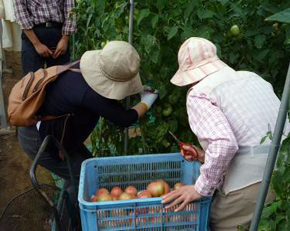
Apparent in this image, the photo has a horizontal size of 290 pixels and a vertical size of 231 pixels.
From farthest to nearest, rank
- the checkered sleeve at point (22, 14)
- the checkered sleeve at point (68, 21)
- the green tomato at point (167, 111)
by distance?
the checkered sleeve at point (68, 21) → the checkered sleeve at point (22, 14) → the green tomato at point (167, 111)

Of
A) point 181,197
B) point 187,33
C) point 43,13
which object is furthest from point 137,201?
point 43,13

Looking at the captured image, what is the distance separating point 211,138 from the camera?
143cm

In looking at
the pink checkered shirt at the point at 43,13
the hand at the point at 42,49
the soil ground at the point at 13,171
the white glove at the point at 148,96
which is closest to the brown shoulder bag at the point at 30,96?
the white glove at the point at 148,96

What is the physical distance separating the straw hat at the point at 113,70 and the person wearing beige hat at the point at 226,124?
0.29 m

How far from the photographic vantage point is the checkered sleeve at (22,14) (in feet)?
10.9

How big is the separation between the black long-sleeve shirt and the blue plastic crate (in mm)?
244

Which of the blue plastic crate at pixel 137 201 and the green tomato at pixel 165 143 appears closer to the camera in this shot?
the blue plastic crate at pixel 137 201

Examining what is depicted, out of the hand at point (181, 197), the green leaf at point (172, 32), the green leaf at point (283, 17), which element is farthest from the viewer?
the green leaf at point (172, 32)

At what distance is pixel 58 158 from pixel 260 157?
1.22 m

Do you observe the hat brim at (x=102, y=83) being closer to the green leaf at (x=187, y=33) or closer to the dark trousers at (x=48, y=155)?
the green leaf at (x=187, y=33)

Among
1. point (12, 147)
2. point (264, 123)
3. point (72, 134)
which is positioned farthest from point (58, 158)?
point (12, 147)

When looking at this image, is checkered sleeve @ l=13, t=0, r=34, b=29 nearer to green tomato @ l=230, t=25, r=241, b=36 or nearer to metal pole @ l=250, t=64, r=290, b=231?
green tomato @ l=230, t=25, r=241, b=36

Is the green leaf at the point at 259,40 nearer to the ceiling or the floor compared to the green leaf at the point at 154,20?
nearer to the floor

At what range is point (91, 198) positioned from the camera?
1.92 m
